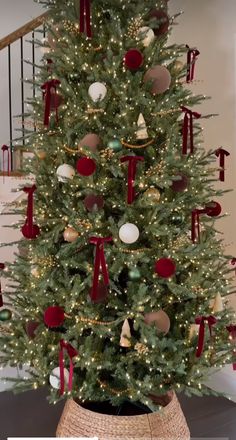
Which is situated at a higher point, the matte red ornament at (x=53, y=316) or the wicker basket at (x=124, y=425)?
the matte red ornament at (x=53, y=316)

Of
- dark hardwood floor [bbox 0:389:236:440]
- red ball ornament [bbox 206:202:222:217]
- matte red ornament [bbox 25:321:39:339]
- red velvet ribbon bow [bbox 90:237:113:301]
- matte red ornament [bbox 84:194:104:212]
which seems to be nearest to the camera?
red velvet ribbon bow [bbox 90:237:113:301]

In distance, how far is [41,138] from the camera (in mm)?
1878

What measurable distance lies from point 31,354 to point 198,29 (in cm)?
234

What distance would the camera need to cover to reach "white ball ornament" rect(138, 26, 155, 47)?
1.77 metres

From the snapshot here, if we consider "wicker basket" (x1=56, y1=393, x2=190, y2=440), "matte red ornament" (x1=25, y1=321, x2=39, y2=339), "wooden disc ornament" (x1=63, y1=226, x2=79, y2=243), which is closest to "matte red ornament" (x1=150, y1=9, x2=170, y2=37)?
"wooden disc ornament" (x1=63, y1=226, x2=79, y2=243)

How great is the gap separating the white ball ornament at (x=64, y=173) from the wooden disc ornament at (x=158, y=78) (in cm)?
47

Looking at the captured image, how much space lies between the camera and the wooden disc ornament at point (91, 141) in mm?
1712

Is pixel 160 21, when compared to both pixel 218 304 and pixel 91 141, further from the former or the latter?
pixel 218 304

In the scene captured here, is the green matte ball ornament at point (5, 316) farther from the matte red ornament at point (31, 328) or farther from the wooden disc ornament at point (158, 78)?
the wooden disc ornament at point (158, 78)

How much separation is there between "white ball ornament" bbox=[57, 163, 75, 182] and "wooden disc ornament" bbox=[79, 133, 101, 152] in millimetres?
107

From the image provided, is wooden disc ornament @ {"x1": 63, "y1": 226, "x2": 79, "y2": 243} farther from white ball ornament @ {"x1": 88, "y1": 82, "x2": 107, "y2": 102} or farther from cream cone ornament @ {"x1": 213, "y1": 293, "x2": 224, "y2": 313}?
cream cone ornament @ {"x1": 213, "y1": 293, "x2": 224, "y2": 313}

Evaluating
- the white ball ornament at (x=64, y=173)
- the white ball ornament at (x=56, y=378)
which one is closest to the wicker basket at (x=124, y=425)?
the white ball ornament at (x=56, y=378)

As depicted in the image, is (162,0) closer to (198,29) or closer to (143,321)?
(198,29)

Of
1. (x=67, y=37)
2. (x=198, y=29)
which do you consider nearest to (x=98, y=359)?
(x=67, y=37)
